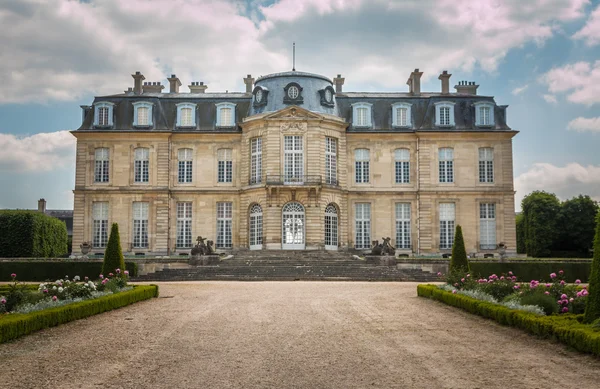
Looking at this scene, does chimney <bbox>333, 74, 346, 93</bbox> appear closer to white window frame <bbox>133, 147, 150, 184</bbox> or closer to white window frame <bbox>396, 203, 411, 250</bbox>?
white window frame <bbox>396, 203, 411, 250</bbox>

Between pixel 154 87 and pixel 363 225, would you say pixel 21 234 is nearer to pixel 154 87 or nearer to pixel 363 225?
pixel 154 87

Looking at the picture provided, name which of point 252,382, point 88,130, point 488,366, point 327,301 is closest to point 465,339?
point 488,366

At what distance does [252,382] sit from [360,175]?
26.2m

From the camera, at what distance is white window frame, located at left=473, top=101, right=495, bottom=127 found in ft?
109

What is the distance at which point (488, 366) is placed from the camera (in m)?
7.85

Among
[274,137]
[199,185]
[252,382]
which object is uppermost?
[274,137]

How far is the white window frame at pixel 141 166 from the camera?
32844 mm

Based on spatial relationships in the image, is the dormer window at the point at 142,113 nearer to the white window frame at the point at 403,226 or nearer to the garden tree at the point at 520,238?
the white window frame at the point at 403,226

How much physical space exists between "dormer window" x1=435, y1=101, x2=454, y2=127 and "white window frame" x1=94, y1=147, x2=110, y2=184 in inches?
636

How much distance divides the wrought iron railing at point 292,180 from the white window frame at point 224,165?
9.73ft

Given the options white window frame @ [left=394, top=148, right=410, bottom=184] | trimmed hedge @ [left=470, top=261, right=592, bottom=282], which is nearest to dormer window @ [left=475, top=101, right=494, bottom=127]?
white window frame @ [left=394, top=148, right=410, bottom=184]

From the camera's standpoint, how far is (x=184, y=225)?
32750mm

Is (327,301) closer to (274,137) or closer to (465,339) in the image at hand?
(465,339)

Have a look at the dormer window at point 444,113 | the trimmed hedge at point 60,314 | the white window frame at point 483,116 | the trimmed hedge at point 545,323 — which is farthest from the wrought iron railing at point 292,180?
the trimmed hedge at point 545,323
